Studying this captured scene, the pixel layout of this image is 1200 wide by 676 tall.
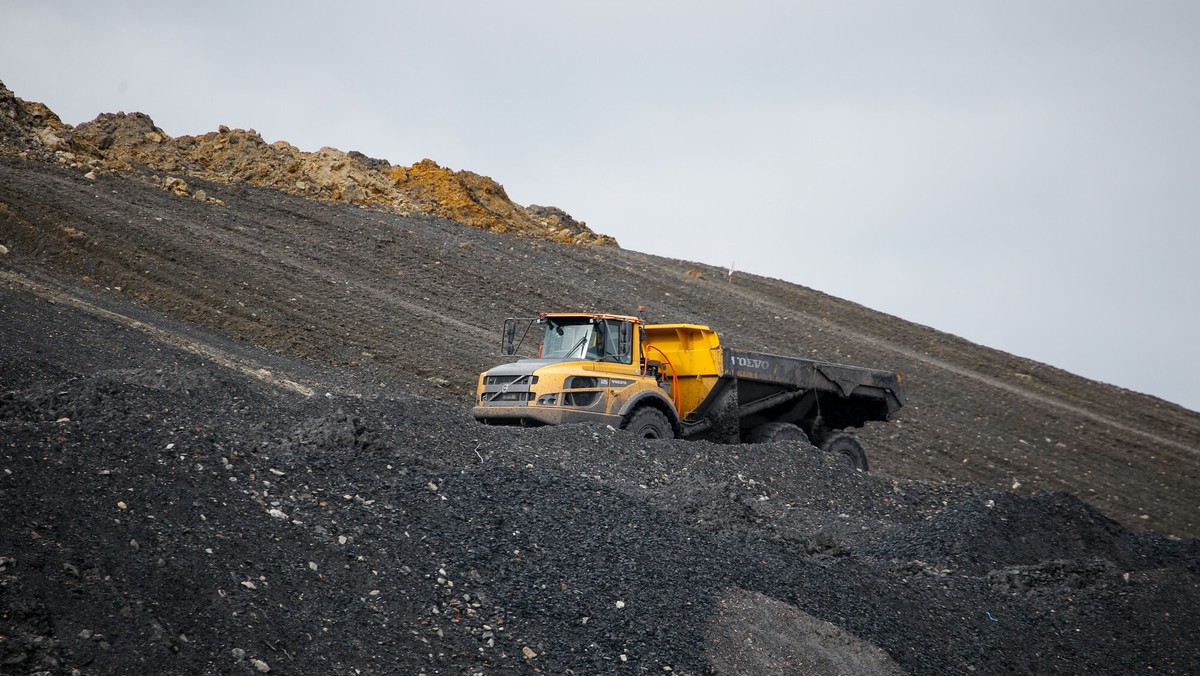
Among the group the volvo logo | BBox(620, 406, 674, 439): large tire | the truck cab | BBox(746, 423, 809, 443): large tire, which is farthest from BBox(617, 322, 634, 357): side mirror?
BBox(746, 423, 809, 443): large tire

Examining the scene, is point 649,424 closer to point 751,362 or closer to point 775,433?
point 751,362

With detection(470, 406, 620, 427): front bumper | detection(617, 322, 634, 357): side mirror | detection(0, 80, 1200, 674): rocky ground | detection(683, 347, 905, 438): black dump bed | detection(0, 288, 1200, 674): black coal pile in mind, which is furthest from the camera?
detection(683, 347, 905, 438): black dump bed

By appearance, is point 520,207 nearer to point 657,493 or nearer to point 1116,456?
point 1116,456

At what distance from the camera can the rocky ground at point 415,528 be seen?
220 inches

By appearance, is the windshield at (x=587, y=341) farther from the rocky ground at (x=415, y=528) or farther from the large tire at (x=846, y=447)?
the large tire at (x=846, y=447)

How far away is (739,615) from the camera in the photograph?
712cm

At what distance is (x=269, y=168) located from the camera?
27.8 metres

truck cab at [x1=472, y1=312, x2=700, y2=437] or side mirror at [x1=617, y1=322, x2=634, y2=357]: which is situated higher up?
side mirror at [x1=617, y1=322, x2=634, y2=357]

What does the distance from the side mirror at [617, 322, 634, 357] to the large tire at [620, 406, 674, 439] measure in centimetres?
78

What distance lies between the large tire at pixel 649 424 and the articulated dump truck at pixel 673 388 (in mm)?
15

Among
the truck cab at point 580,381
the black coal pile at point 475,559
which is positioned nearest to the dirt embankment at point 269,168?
the black coal pile at point 475,559

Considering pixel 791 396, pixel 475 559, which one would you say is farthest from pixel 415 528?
pixel 791 396

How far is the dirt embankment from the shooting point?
924 inches

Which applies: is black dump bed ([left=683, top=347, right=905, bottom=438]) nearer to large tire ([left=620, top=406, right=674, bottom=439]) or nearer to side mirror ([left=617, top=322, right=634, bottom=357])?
large tire ([left=620, top=406, right=674, bottom=439])
